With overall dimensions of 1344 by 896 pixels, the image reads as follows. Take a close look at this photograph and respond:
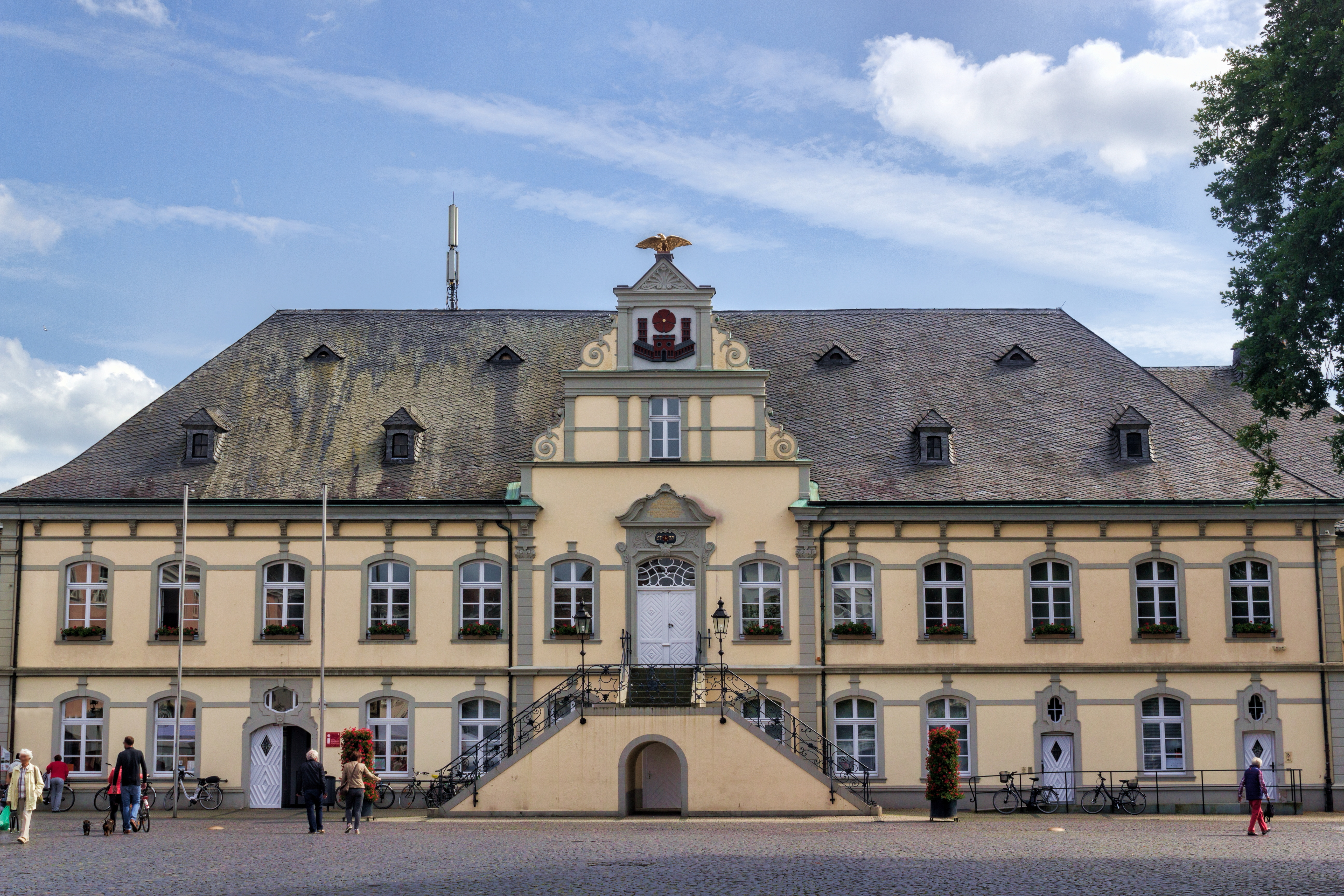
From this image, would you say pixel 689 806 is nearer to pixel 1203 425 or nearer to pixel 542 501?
pixel 542 501

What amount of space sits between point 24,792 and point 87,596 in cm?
1083

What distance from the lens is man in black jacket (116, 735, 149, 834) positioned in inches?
880

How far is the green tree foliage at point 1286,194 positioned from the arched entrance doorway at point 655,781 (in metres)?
13.3

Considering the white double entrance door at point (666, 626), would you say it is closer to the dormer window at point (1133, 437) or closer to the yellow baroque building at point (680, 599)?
the yellow baroque building at point (680, 599)

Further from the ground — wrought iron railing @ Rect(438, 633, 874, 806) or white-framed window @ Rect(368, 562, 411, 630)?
white-framed window @ Rect(368, 562, 411, 630)

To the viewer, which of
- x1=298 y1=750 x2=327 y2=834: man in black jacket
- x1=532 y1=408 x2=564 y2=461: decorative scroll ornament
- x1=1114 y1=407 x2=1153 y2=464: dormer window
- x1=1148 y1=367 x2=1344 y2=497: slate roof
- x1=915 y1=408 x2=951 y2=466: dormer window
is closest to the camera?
x1=298 y1=750 x2=327 y2=834: man in black jacket

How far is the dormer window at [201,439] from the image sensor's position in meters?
31.5

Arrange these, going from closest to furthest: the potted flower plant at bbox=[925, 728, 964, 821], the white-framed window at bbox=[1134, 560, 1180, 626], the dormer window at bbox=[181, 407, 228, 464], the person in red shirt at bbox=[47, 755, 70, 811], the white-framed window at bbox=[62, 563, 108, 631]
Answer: the potted flower plant at bbox=[925, 728, 964, 821] → the person in red shirt at bbox=[47, 755, 70, 811] → the white-framed window at bbox=[62, 563, 108, 631] → the white-framed window at bbox=[1134, 560, 1180, 626] → the dormer window at bbox=[181, 407, 228, 464]

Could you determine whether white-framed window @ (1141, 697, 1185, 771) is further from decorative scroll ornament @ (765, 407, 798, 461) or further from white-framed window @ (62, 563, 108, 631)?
white-framed window @ (62, 563, 108, 631)

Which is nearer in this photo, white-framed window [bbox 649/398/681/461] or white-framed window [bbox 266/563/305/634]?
white-framed window [bbox 266/563/305/634]

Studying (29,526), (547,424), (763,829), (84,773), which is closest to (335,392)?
(547,424)

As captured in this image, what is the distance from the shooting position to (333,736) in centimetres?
2961

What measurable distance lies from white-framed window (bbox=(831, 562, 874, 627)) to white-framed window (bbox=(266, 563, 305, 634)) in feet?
39.3

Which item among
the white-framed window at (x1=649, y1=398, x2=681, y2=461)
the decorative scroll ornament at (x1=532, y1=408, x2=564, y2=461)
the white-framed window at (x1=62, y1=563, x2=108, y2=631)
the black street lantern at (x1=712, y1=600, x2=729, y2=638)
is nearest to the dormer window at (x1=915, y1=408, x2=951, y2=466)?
the white-framed window at (x1=649, y1=398, x2=681, y2=461)
